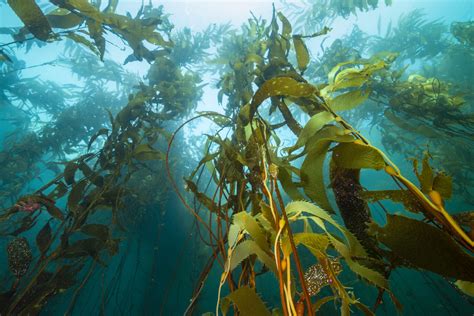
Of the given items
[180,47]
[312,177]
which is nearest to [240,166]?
[312,177]

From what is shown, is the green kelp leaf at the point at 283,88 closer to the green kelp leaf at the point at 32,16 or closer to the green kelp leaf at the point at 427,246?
the green kelp leaf at the point at 427,246

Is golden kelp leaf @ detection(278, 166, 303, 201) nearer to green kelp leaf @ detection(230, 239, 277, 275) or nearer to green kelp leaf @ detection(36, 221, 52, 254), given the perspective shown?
green kelp leaf @ detection(230, 239, 277, 275)

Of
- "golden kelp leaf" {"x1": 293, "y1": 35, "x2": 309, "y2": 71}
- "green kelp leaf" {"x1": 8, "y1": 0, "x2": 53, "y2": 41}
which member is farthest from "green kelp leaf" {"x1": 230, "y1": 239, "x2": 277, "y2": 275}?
"green kelp leaf" {"x1": 8, "y1": 0, "x2": 53, "y2": 41}

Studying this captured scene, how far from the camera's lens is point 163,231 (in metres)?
6.18

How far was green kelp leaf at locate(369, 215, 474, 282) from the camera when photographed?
0.52 metres

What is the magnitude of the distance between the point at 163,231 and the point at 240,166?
19.0 ft

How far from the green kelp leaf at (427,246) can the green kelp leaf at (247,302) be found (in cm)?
40

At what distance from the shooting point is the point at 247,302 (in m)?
0.66

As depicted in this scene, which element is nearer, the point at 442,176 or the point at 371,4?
the point at 442,176

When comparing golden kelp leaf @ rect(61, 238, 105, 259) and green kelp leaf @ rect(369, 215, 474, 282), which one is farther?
golden kelp leaf @ rect(61, 238, 105, 259)

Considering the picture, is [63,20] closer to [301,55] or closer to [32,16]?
[32,16]

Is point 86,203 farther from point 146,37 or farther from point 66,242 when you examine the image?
point 146,37

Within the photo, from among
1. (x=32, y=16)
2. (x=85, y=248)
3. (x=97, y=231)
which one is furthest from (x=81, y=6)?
(x=85, y=248)

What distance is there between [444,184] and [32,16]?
7.65ft
